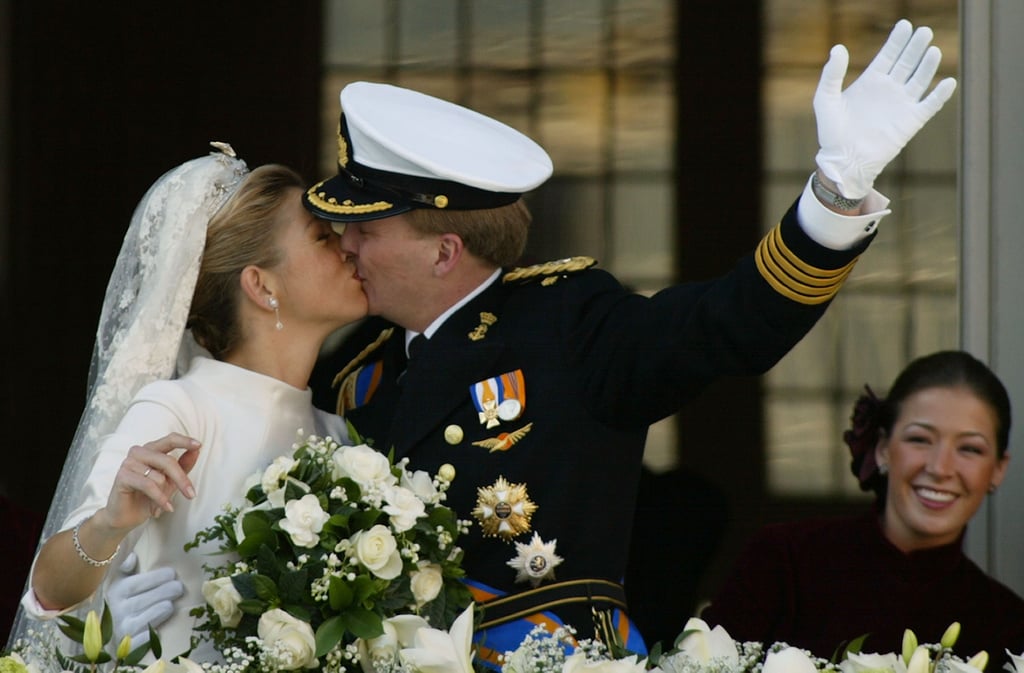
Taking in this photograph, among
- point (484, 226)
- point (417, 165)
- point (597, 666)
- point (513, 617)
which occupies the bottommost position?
point (513, 617)

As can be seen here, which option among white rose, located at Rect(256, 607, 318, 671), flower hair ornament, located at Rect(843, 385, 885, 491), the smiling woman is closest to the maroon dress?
the smiling woman

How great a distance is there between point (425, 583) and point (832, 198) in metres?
0.77

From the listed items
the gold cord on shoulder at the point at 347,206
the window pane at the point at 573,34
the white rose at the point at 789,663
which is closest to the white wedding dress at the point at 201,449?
the gold cord on shoulder at the point at 347,206

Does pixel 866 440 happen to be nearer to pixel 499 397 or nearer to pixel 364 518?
pixel 499 397

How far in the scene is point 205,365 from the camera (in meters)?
2.65

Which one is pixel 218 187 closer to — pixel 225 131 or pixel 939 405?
pixel 225 131

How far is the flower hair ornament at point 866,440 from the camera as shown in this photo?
10.7ft

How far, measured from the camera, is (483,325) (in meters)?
2.55

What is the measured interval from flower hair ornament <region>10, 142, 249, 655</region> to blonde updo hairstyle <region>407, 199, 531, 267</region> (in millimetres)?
390

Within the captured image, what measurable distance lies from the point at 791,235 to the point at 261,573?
2.81ft

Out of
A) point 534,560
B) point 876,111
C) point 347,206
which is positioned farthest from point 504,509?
point 876,111

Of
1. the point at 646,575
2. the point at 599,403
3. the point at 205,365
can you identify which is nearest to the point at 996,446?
the point at 646,575

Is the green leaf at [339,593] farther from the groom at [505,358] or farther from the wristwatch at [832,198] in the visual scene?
the wristwatch at [832,198]

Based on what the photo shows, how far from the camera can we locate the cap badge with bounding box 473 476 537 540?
8.00 feet
